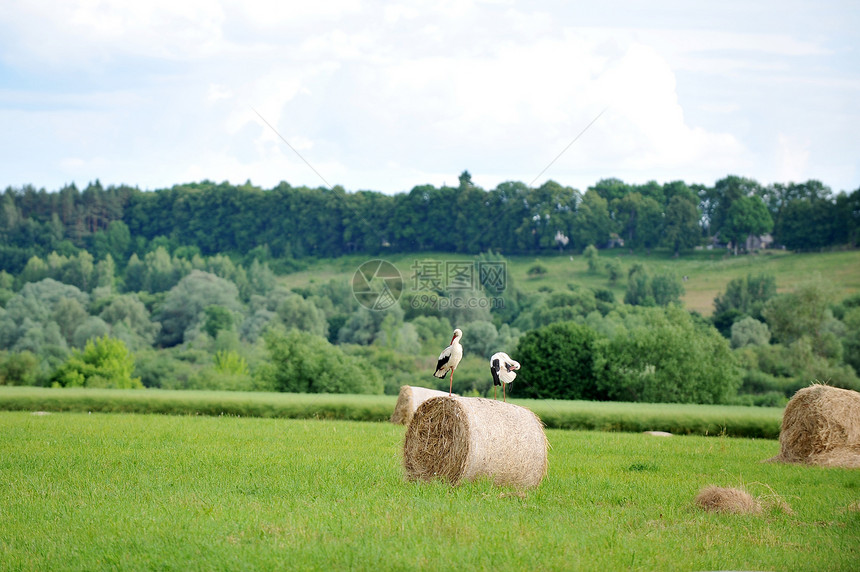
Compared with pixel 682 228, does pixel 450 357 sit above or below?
below

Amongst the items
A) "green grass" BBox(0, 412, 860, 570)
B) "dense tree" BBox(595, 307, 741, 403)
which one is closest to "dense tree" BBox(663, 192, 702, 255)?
"dense tree" BBox(595, 307, 741, 403)

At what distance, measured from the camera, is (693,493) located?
14609mm

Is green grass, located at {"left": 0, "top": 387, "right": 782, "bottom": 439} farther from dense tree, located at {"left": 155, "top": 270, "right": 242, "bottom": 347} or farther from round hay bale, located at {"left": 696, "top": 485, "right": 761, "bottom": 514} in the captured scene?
dense tree, located at {"left": 155, "top": 270, "right": 242, "bottom": 347}

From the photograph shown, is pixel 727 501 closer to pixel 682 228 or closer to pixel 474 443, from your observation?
pixel 474 443

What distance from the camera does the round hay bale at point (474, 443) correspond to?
46.6 ft

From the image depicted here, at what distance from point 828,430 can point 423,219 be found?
85864mm

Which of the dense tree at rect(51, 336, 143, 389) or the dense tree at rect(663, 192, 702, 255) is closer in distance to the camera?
the dense tree at rect(51, 336, 143, 389)

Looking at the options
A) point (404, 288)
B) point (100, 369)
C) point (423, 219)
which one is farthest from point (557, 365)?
point (423, 219)

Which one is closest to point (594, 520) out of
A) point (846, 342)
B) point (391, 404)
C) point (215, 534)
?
point (215, 534)

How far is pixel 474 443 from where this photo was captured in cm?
1411

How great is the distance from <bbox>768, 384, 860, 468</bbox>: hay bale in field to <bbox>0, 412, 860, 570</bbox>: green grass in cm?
108

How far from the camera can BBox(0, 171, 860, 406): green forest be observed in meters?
70.9

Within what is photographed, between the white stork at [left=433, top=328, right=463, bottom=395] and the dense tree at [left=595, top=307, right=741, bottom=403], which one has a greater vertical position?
the white stork at [left=433, top=328, right=463, bottom=395]

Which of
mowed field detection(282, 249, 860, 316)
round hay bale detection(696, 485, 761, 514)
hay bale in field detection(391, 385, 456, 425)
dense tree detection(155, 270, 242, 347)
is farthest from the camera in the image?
dense tree detection(155, 270, 242, 347)
